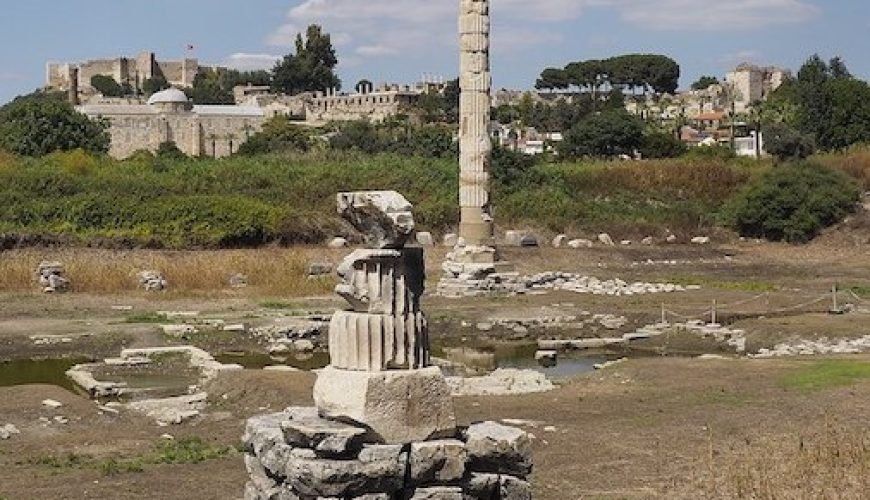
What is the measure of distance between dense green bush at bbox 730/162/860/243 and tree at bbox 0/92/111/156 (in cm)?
3233

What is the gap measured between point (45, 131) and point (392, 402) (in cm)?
5546

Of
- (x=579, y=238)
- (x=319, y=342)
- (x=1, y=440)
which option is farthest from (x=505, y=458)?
(x=579, y=238)

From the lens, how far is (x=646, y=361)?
61.7ft

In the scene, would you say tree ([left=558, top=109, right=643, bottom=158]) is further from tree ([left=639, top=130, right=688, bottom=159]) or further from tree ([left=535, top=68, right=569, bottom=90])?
tree ([left=535, top=68, right=569, bottom=90])

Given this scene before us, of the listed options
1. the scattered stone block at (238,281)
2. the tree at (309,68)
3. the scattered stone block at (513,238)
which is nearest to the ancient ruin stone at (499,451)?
the scattered stone block at (238,281)

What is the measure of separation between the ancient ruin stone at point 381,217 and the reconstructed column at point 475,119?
75.2 ft

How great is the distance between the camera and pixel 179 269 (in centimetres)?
3247

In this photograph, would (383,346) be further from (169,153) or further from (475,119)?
(169,153)

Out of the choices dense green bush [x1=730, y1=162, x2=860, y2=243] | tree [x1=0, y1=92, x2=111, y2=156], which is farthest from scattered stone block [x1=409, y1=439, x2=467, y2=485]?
tree [x1=0, y1=92, x2=111, y2=156]

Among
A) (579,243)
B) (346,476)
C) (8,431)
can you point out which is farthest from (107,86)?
(346,476)

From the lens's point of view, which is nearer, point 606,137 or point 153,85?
point 606,137

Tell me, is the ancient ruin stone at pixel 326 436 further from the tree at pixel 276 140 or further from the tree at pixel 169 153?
the tree at pixel 276 140

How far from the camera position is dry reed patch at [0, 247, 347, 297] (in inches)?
1212

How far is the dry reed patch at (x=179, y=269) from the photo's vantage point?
30.8 meters
